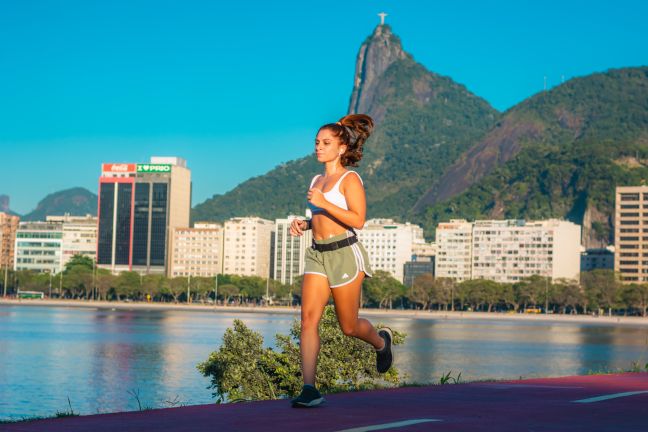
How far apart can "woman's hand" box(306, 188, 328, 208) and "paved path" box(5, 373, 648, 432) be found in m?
1.78

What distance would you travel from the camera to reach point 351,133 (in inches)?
399

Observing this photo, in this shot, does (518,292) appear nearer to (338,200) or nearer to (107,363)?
(107,363)

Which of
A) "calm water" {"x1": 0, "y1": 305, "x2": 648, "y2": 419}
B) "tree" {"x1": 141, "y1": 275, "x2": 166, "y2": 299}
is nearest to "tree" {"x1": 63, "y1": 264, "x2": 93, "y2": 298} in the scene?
"tree" {"x1": 141, "y1": 275, "x2": 166, "y2": 299}

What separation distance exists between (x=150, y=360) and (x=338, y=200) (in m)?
58.7

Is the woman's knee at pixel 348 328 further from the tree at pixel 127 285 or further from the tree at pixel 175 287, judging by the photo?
the tree at pixel 175 287

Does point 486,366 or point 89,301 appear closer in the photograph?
point 486,366

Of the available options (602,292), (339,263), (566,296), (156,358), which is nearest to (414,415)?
(339,263)

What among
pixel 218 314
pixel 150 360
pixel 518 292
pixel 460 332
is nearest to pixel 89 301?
pixel 218 314

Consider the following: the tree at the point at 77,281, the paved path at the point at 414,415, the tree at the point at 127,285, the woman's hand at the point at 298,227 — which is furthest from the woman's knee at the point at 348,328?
the tree at the point at 77,281

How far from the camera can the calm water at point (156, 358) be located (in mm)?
46250

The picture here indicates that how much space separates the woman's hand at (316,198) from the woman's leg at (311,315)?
65cm

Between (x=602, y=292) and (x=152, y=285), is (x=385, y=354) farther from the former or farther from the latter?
(x=152, y=285)

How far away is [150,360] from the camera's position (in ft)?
219

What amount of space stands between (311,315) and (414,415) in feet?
4.50
